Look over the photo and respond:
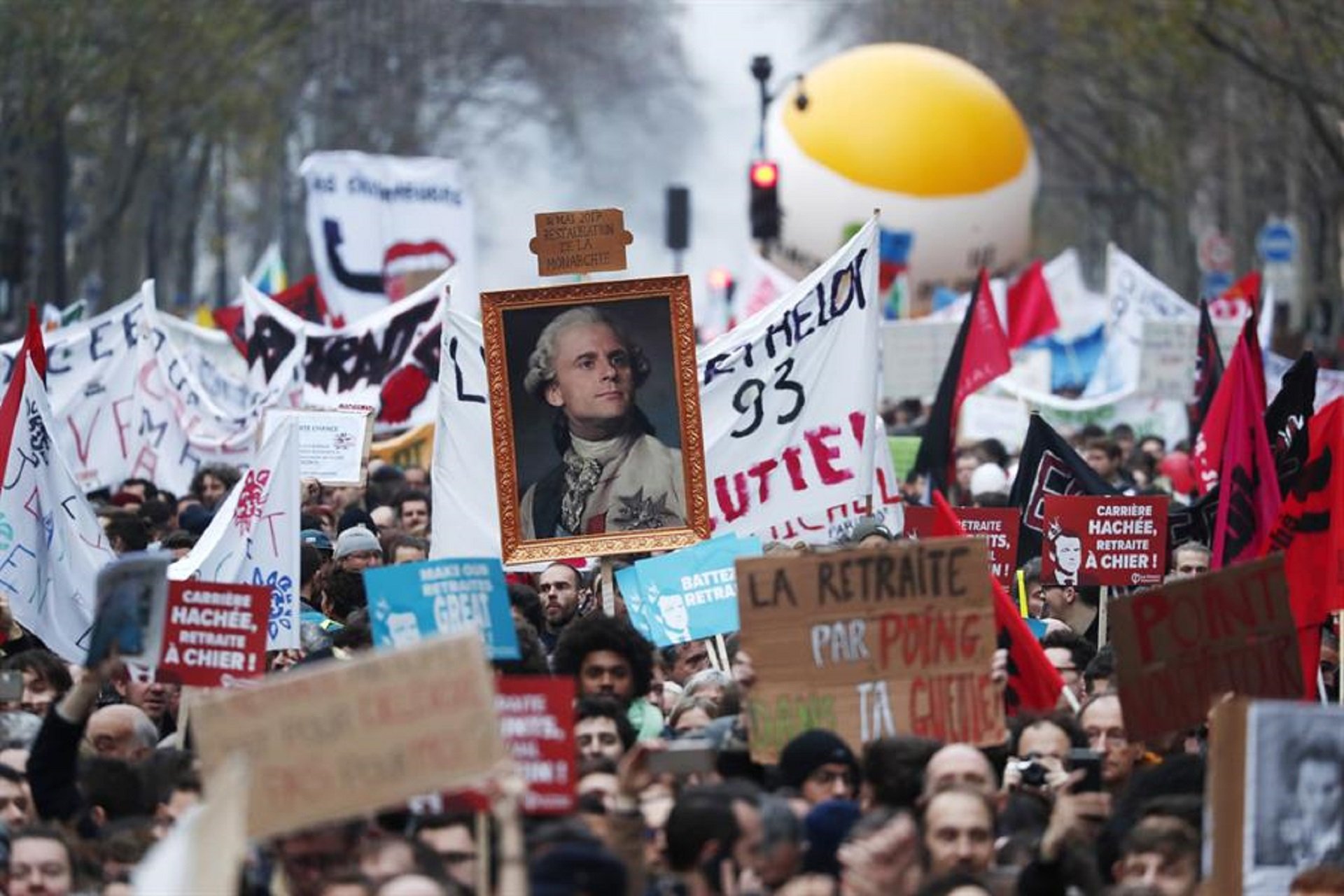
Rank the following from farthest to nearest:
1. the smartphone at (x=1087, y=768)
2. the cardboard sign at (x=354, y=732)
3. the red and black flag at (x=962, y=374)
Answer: the red and black flag at (x=962, y=374) → the smartphone at (x=1087, y=768) → the cardboard sign at (x=354, y=732)

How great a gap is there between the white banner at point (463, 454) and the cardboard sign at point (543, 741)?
18.0ft

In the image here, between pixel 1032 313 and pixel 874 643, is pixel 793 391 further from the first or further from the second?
pixel 1032 313

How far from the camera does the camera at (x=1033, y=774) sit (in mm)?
9258

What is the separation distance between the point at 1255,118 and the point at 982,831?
Result: 4141cm

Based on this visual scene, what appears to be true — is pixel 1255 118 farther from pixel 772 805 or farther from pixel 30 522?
pixel 772 805

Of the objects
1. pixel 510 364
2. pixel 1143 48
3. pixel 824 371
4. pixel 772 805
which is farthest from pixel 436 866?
pixel 1143 48

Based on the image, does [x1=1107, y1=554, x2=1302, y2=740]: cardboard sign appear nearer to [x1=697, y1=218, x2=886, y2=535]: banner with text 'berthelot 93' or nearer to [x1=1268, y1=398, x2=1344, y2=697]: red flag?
[x1=1268, y1=398, x2=1344, y2=697]: red flag

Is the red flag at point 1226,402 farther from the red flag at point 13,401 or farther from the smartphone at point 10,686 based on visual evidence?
the smartphone at point 10,686

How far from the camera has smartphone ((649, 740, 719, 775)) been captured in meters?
8.30

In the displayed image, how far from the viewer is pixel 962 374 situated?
58.8ft

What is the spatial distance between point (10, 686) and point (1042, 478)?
5.50m

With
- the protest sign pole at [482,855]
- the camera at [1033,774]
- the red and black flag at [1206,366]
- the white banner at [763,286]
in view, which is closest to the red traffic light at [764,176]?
the white banner at [763,286]

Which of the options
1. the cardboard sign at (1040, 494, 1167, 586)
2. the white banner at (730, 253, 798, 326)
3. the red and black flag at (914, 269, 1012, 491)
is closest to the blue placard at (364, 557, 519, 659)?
the cardboard sign at (1040, 494, 1167, 586)

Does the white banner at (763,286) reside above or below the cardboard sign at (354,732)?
above
